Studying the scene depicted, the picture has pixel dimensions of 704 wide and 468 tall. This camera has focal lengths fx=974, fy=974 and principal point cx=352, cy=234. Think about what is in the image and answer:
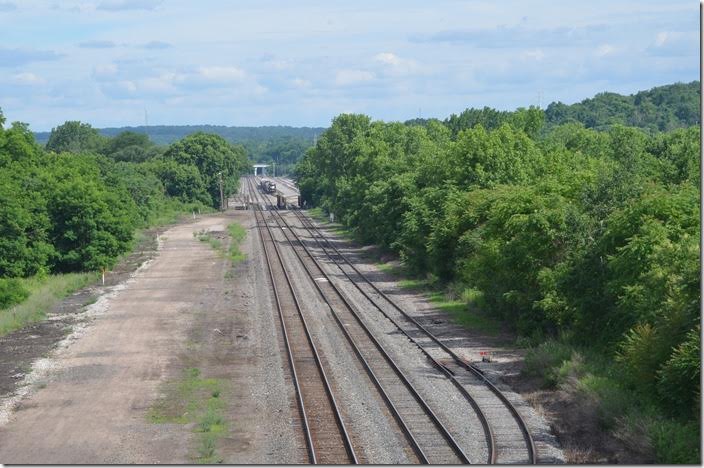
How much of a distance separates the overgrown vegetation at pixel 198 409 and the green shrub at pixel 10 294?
17.0 meters

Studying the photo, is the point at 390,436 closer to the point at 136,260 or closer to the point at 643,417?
the point at 643,417

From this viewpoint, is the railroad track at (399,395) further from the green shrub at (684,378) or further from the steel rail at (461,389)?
the green shrub at (684,378)

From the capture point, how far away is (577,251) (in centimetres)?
2883

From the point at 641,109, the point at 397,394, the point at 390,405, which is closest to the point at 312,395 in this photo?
the point at 397,394

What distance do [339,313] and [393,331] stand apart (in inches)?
187

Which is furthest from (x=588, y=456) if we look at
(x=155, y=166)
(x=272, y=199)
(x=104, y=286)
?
(x=272, y=199)

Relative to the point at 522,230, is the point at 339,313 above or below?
below

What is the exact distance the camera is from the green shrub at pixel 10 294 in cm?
4150

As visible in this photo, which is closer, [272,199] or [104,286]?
[104,286]

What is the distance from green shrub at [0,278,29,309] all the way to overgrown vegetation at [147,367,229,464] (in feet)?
55.6

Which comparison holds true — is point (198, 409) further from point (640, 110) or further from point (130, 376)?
point (640, 110)

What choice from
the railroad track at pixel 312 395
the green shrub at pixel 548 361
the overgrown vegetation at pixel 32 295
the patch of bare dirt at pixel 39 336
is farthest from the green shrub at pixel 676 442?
the overgrown vegetation at pixel 32 295

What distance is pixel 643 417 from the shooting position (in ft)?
62.8

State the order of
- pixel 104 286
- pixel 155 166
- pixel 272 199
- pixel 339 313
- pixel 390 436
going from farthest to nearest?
pixel 272 199 → pixel 155 166 → pixel 104 286 → pixel 339 313 → pixel 390 436
